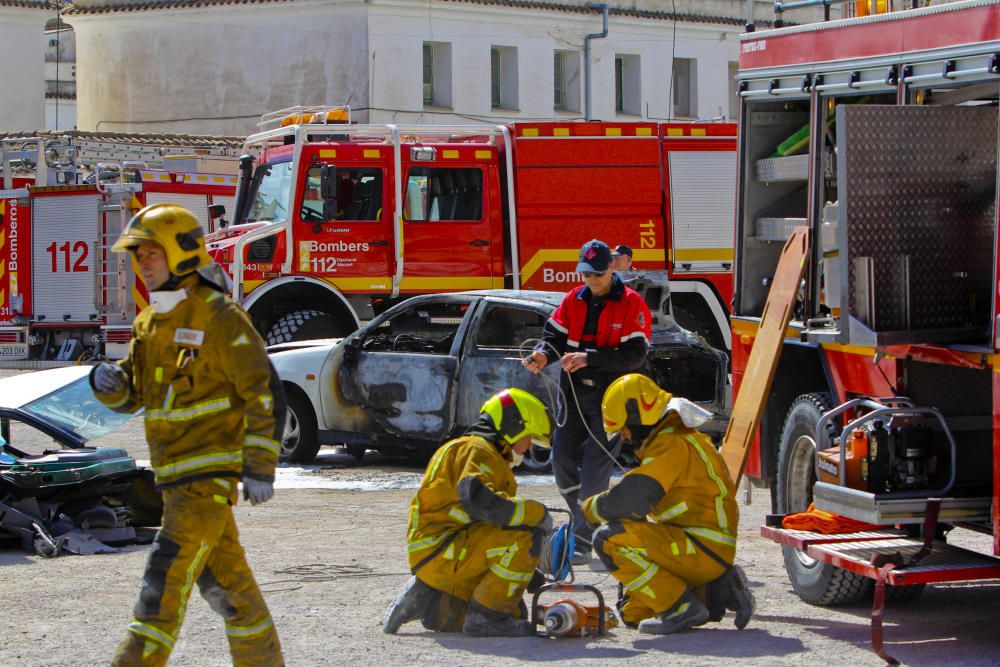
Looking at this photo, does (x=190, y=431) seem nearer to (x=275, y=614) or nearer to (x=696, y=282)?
(x=275, y=614)

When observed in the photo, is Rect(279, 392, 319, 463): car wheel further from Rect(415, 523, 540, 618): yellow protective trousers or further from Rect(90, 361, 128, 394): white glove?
Rect(90, 361, 128, 394): white glove

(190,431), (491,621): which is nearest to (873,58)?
(491,621)

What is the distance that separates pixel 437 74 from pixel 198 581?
3202 centimetres

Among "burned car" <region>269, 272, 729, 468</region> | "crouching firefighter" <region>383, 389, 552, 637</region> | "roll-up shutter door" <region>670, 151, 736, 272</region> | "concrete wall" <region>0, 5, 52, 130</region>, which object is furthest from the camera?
"concrete wall" <region>0, 5, 52, 130</region>

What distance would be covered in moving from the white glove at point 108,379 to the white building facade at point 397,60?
2989 centimetres

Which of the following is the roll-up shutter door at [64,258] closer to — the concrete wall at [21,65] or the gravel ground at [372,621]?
the gravel ground at [372,621]

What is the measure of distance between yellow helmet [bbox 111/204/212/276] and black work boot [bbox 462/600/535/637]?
2007 millimetres

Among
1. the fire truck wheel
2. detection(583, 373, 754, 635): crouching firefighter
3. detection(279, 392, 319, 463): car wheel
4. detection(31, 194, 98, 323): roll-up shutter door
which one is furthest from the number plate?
detection(583, 373, 754, 635): crouching firefighter

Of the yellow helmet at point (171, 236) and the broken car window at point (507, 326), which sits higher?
the yellow helmet at point (171, 236)

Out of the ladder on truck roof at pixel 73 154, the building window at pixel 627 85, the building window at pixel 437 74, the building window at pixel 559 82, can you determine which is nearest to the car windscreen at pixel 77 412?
the ladder on truck roof at pixel 73 154

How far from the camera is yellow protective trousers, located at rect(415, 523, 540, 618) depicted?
21.1 ft

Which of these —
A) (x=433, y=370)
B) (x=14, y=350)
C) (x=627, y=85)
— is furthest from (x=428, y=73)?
(x=433, y=370)

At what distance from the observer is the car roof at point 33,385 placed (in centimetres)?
870

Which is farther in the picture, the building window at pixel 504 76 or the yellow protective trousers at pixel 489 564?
the building window at pixel 504 76
